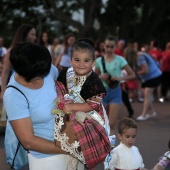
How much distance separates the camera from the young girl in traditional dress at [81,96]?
2656 millimetres

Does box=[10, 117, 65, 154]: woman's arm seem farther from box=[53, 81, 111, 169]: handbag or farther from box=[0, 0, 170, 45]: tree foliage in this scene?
box=[0, 0, 170, 45]: tree foliage

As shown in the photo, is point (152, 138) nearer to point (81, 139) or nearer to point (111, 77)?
point (111, 77)

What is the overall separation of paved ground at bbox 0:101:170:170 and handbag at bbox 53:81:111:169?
284 cm

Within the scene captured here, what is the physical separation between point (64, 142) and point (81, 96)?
1.59 feet

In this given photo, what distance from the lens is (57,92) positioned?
2.78 m

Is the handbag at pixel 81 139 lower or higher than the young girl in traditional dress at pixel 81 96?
lower

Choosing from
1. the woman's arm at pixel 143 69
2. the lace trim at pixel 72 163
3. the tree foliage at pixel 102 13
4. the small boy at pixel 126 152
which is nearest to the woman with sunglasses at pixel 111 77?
the small boy at pixel 126 152

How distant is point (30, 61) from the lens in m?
2.53

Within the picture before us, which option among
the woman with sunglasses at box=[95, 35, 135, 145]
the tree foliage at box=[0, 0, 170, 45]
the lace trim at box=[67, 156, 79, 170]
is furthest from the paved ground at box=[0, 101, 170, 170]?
the tree foliage at box=[0, 0, 170, 45]

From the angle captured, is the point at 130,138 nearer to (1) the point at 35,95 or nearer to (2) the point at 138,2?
(1) the point at 35,95

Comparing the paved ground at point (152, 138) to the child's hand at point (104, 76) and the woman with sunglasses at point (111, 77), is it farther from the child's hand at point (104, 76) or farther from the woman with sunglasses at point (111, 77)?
the child's hand at point (104, 76)

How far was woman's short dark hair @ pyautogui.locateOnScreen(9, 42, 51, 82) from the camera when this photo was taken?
2.53 m

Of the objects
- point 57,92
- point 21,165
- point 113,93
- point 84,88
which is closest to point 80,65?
point 84,88

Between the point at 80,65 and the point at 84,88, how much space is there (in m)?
0.19
